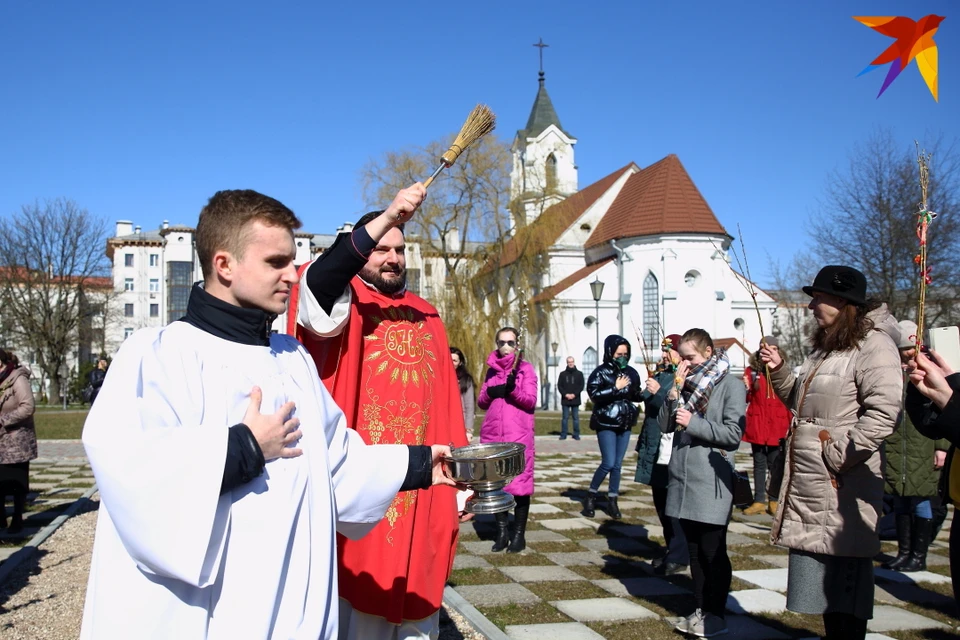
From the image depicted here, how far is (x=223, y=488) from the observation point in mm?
1996

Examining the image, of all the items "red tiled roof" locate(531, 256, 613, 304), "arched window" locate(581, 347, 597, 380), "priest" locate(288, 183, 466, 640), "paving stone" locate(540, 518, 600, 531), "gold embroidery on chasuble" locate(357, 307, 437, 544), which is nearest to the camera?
"priest" locate(288, 183, 466, 640)

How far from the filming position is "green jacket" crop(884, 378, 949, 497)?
7047 millimetres

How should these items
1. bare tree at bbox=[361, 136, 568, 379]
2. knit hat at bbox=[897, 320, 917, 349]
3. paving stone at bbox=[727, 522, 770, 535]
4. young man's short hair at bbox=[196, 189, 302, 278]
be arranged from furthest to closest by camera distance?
bare tree at bbox=[361, 136, 568, 379] < paving stone at bbox=[727, 522, 770, 535] < knit hat at bbox=[897, 320, 917, 349] < young man's short hair at bbox=[196, 189, 302, 278]

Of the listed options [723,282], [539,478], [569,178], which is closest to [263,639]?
[539,478]

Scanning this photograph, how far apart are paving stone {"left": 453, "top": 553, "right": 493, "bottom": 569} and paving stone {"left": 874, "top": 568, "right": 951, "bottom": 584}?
A: 3330 millimetres

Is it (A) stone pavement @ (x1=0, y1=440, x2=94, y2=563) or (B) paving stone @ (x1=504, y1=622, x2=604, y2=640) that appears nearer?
(B) paving stone @ (x1=504, y1=622, x2=604, y2=640)

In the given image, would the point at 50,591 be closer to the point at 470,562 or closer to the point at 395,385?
the point at 470,562

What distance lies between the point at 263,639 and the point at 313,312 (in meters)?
1.39

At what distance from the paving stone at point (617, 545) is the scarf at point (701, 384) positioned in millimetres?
2713

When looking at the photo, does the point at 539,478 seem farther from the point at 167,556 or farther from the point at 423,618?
the point at 167,556

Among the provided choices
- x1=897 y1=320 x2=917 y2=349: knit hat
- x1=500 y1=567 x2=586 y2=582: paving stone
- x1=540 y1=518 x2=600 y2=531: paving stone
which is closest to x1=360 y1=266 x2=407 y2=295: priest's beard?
x1=897 y1=320 x2=917 y2=349: knit hat

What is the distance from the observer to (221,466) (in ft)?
6.40

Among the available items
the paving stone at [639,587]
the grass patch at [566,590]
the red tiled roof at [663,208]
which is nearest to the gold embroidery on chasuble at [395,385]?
the grass patch at [566,590]

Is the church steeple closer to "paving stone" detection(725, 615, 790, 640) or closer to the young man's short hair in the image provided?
"paving stone" detection(725, 615, 790, 640)
